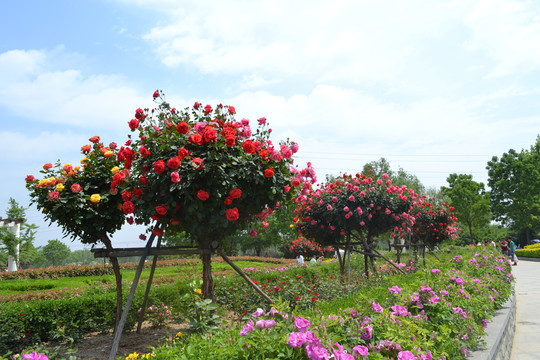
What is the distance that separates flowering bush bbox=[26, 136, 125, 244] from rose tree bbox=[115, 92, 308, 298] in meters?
0.61

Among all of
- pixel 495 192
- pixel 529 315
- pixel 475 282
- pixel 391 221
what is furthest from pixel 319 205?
pixel 495 192

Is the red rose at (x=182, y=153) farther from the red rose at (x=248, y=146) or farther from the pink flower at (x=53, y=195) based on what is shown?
the pink flower at (x=53, y=195)

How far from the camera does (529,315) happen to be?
7312 mm

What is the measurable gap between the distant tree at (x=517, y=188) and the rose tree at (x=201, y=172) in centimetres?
4080

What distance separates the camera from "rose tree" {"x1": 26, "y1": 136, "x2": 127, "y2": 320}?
14.9 ft

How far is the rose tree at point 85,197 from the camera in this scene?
→ 14.9 ft

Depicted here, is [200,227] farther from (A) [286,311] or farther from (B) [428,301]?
(B) [428,301]

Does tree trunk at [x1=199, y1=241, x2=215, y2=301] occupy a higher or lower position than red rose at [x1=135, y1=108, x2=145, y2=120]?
lower

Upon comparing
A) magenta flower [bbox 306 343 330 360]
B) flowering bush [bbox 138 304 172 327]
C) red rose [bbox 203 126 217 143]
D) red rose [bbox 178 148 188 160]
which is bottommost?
flowering bush [bbox 138 304 172 327]

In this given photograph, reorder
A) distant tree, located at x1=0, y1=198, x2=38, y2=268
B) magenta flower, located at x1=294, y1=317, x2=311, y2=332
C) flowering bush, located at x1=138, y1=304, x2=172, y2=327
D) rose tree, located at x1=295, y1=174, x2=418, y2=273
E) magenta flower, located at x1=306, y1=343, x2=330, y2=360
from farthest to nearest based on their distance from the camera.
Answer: distant tree, located at x1=0, y1=198, x2=38, y2=268
rose tree, located at x1=295, y1=174, x2=418, y2=273
flowering bush, located at x1=138, y1=304, x2=172, y2=327
magenta flower, located at x1=294, y1=317, x2=311, y2=332
magenta flower, located at x1=306, y1=343, x2=330, y2=360

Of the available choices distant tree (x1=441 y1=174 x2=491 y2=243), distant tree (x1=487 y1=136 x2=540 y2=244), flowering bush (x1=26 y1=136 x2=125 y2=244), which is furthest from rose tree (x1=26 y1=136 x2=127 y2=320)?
distant tree (x1=487 y1=136 x2=540 y2=244)

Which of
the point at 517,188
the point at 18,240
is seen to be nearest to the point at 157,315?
the point at 18,240

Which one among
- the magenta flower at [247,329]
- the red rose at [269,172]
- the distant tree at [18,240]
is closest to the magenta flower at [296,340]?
the magenta flower at [247,329]

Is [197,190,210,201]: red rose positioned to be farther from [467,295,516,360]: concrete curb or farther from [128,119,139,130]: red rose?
[467,295,516,360]: concrete curb
